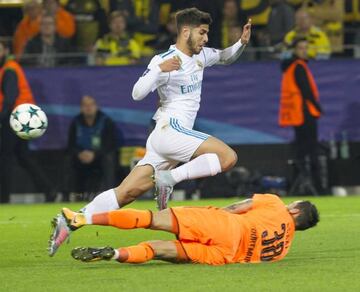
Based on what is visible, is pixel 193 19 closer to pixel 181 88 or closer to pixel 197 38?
pixel 197 38

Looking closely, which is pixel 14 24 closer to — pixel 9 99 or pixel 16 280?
pixel 9 99

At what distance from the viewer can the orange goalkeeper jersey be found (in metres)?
9.41

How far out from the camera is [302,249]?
11.1 metres

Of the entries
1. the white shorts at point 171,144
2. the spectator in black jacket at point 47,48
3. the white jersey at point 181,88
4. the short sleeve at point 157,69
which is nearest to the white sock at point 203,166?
the white shorts at point 171,144

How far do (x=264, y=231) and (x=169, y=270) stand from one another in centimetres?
81

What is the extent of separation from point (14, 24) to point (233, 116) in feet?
15.1

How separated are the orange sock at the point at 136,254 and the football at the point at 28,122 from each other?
393 centimetres

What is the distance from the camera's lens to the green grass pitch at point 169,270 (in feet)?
27.5

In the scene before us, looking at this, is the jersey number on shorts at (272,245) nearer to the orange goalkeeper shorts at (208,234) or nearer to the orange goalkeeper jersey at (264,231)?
the orange goalkeeper jersey at (264,231)

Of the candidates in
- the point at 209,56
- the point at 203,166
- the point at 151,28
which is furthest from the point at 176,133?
the point at 151,28

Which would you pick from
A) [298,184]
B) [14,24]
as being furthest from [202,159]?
[14,24]

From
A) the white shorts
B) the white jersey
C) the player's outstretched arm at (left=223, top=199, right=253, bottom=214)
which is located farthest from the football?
the player's outstretched arm at (left=223, top=199, right=253, bottom=214)

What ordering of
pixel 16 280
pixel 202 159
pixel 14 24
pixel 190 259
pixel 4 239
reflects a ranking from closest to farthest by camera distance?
pixel 16 280 → pixel 190 259 → pixel 202 159 → pixel 4 239 → pixel 14 24

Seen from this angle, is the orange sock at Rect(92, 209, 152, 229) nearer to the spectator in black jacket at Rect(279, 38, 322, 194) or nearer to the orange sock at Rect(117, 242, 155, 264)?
the orange sock at Rect(117, 242, 155, 264)
